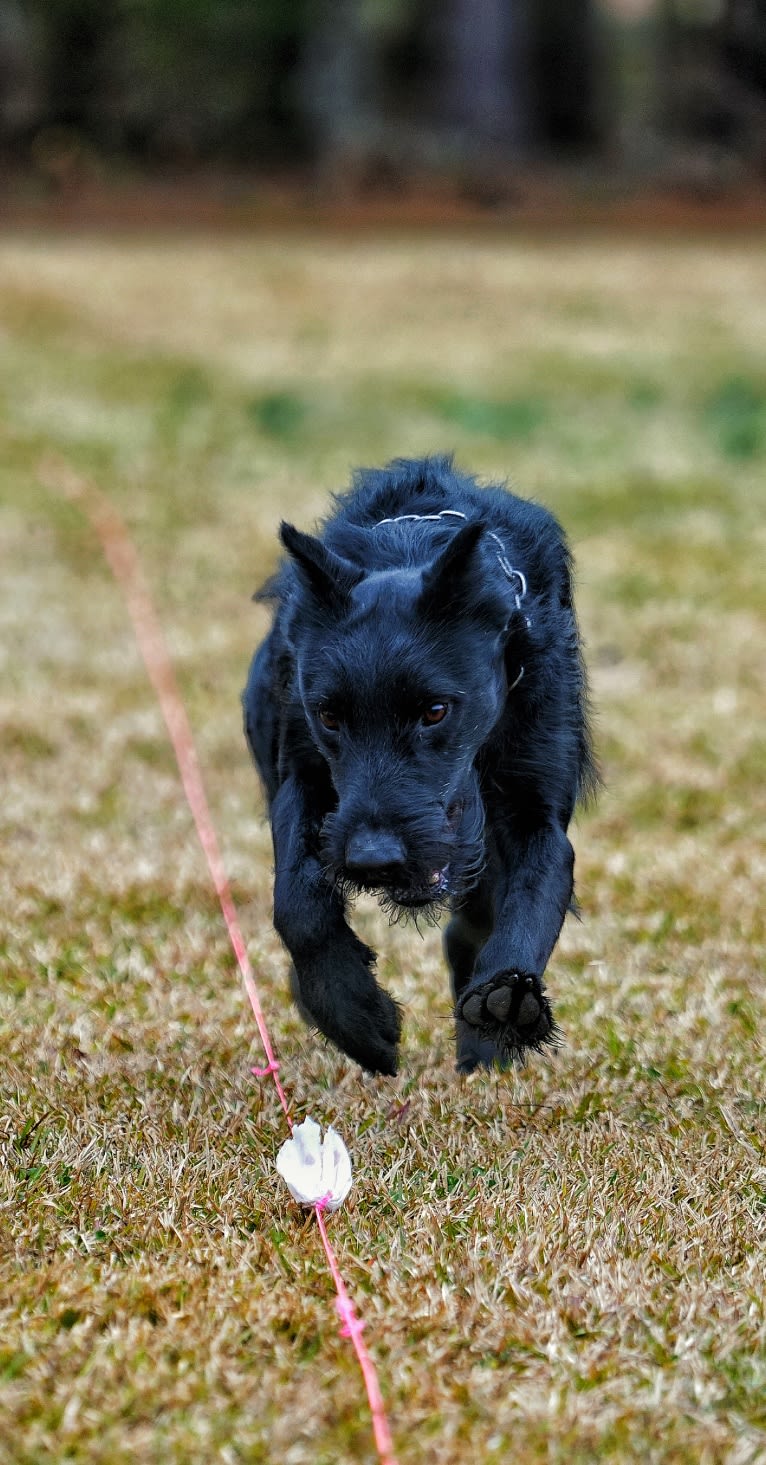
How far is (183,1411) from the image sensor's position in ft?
9.26

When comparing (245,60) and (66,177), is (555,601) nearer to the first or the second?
(66,177)

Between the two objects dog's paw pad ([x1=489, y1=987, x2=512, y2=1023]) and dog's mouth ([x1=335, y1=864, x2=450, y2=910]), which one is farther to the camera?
dog's paw pad ([x1=489, y1=987, x2=512, y2=1023])

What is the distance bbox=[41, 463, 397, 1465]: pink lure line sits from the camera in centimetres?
298

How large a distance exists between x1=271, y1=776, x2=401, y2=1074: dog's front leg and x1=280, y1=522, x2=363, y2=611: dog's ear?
1.66 feet

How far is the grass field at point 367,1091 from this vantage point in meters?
2.90

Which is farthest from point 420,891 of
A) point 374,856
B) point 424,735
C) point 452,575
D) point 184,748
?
point 184,748

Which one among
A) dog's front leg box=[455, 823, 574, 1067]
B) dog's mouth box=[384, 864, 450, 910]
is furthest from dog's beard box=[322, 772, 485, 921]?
dog's front leg box=[455, 823, 574, 1067]

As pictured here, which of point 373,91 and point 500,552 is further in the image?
point 373,91

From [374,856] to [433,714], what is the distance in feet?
1.23

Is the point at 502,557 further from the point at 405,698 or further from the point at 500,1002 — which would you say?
the point at 500,1002

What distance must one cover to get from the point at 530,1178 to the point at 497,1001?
64cm

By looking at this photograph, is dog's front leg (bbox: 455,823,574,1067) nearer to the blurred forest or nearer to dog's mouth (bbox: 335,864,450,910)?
dog's mouth (bbox: 335,864,450,910)

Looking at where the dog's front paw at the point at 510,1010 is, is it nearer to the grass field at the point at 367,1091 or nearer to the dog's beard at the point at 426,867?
the dog's beard at the point at 426,867

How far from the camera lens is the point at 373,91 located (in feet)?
112
